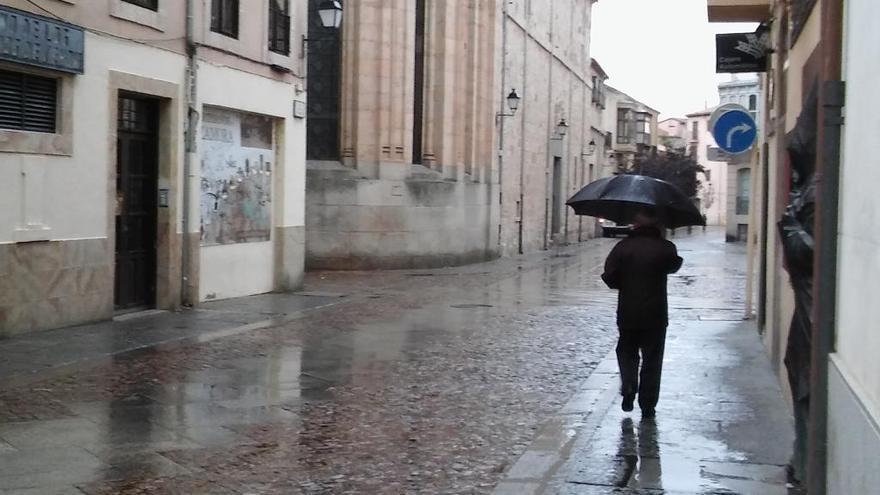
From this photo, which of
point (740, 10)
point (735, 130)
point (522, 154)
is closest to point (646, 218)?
point (735, 130)

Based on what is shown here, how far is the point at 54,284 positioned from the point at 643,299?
7.11m

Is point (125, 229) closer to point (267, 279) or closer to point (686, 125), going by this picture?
point (267, 279)

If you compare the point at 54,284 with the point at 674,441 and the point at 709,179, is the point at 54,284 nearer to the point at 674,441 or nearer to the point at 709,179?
the point at 674,441

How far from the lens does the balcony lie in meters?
13.6

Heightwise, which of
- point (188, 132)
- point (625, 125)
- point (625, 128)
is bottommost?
point (188, 132)

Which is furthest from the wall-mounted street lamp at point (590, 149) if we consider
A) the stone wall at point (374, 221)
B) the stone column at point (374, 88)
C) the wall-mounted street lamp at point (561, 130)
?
the stone column at point (374, 88)

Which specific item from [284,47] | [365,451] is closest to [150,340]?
[365,451]

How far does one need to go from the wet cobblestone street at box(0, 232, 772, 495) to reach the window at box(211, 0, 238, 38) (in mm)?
4315

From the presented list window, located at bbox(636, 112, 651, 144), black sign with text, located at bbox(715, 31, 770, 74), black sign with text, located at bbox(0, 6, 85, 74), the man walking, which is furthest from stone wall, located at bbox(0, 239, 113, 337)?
window, located at bbox(636, 112, 651, 144)

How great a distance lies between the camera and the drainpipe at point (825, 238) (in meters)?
5.16

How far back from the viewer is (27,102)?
11.8 metres

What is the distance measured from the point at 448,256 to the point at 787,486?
66.3 feet

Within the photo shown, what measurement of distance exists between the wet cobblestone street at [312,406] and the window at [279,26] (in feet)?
15.0

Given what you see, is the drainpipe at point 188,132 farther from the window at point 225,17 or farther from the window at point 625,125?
the window at point 625,125
